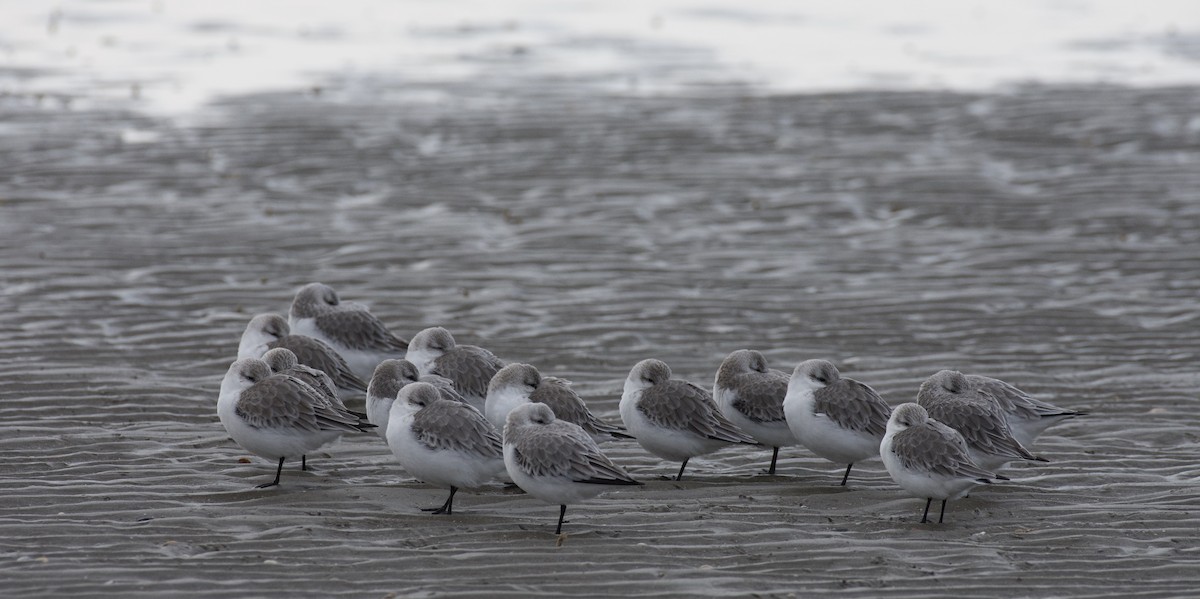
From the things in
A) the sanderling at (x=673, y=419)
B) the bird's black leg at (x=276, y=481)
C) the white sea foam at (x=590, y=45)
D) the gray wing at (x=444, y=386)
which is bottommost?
the bird's black leg at (x=276, y=481)

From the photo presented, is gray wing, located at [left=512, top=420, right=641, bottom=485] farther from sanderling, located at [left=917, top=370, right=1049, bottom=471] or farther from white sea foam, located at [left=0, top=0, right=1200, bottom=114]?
white sea foam, located at [left=0, top=0, right=1200, bottom=114]

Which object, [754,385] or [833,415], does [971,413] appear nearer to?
[833,415]

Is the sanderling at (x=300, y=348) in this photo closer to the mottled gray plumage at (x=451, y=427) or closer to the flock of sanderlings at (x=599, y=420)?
the flock of sanderlings at (x=599, y=420)

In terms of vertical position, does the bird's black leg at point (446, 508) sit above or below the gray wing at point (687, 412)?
below

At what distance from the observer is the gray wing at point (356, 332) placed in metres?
12.1

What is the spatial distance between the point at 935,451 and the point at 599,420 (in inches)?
89.8

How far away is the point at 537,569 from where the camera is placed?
8.05 meters

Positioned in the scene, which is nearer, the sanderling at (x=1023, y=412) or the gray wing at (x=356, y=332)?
the sanderling at (x=1023, y=412)

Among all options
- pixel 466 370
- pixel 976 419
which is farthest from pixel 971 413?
pixel 466 370

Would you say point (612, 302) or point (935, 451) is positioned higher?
point (935, 451)

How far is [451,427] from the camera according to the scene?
9078 millimetres

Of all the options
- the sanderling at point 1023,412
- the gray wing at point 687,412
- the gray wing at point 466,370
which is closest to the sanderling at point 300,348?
the gray wing at point 466,370

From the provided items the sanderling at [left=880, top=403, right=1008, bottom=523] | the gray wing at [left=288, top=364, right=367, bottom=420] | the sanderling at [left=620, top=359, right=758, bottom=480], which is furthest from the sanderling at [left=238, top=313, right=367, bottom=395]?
the sanderling at [left=880, top=403, right=1008, bottom=523]

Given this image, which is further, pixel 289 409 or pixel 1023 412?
pixel 1023 412
